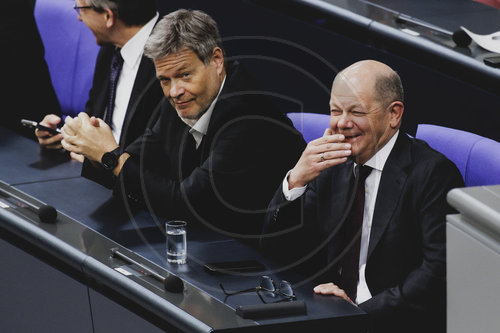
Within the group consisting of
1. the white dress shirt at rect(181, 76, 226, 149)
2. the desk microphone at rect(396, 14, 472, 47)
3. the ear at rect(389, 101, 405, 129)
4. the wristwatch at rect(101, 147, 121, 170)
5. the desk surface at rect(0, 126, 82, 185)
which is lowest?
the desk surface at rect(0, 126, 82, 185)

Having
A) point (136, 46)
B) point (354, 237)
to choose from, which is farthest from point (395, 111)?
point (136, 46)

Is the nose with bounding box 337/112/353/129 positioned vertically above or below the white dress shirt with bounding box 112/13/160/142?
above

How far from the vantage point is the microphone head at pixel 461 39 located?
273 cm

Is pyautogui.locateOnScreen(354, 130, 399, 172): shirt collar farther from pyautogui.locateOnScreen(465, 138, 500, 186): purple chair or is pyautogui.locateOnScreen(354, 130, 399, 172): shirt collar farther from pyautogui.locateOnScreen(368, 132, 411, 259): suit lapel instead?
pyautogui.locateOnScreen(465, 138, 500, 186): purple chair

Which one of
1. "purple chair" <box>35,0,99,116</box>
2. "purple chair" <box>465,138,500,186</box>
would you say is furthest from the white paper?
"purple chair" <box>35,0,99,116</box>

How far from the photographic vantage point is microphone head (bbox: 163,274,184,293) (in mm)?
2072

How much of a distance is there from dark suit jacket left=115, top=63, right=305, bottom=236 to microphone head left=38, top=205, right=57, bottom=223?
10.2 inches

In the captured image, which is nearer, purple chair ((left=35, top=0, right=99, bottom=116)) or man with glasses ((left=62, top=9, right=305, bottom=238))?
man with glasses ((left=62, top=9, right=305, bottom=238))

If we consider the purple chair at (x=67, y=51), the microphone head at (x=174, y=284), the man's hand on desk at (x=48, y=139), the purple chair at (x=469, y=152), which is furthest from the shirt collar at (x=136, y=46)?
the microphone head at (x=174, y=284)

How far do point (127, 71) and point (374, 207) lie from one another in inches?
53.9

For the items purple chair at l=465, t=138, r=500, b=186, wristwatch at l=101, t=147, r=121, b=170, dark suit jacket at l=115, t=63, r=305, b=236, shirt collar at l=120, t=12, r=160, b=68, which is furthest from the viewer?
shirt collar at l=120, t=12, r=160, b=68

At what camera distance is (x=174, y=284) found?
2070 mm

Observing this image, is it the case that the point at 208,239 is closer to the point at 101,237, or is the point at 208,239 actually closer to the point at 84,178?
the point at 101,237

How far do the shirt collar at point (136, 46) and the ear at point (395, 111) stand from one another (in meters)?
1.24
